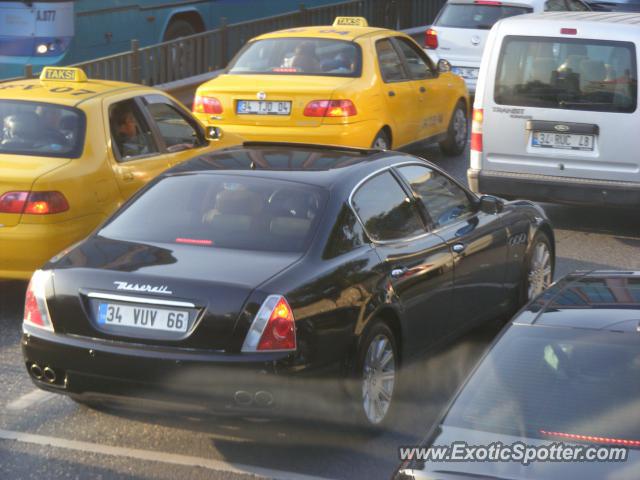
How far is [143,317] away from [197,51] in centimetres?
1329

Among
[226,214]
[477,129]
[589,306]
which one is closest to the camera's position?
[589,306]

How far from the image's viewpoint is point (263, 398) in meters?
5.70

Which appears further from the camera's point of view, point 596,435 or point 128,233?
point 128,233

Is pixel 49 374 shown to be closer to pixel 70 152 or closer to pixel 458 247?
pixel 458 247

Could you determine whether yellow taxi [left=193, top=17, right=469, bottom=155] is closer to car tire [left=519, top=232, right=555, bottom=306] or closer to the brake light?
car tire [left=519, top=232, right=555, bottom=306]

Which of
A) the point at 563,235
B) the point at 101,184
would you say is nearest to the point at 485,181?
the point at 563,235

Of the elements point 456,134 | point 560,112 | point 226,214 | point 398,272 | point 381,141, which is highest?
point 226,214

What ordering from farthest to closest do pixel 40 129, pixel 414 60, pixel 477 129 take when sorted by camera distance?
pixel 414 60 → pixel 477 129 → pixel 40 129

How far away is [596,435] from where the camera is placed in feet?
13.2

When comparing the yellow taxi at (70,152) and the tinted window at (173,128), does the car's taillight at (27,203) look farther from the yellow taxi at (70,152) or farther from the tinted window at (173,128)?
the tinted window at (173,128)

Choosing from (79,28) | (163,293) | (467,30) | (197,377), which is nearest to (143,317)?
(163,293)

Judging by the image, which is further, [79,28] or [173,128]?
[79,28]

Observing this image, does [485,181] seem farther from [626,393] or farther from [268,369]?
[626,393]

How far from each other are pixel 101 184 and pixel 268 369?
12.1ft
